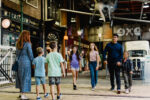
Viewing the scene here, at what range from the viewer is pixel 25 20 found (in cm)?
1532

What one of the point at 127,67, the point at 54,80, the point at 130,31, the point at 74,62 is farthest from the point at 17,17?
the point at 130,31

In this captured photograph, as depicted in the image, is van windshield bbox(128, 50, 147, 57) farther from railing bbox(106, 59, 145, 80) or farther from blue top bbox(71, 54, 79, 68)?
blue top bbox(71, 54, 79, 68)

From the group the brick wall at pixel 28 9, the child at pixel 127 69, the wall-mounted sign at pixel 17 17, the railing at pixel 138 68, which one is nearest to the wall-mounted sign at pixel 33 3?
the brick wall at pixel 28 9

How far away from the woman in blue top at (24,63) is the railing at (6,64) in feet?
12.8

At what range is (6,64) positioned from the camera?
1091cm

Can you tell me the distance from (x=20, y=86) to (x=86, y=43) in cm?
2688

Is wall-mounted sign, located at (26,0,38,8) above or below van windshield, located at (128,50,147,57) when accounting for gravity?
above

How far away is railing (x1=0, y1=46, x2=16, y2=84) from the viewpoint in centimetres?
1040

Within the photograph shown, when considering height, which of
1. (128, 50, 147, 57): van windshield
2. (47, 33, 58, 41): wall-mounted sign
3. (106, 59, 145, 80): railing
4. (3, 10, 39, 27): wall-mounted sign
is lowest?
(106, 59, 145, 80): railing

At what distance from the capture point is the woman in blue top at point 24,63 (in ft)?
21.4

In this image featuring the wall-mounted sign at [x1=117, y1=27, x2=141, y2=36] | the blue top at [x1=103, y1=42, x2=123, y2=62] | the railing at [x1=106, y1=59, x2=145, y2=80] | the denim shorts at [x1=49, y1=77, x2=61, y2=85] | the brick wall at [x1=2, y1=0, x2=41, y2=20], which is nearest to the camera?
the denim shorts at [x1=49, y1=77, x2=61, y2=85]

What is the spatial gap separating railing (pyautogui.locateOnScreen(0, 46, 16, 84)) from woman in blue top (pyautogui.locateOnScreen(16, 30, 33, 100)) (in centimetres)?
390

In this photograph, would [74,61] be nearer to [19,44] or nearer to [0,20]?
[19,44]

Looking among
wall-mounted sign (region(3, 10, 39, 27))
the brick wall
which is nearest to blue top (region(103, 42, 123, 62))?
wall-mounted sign (region(3, 10, 39, 27))
